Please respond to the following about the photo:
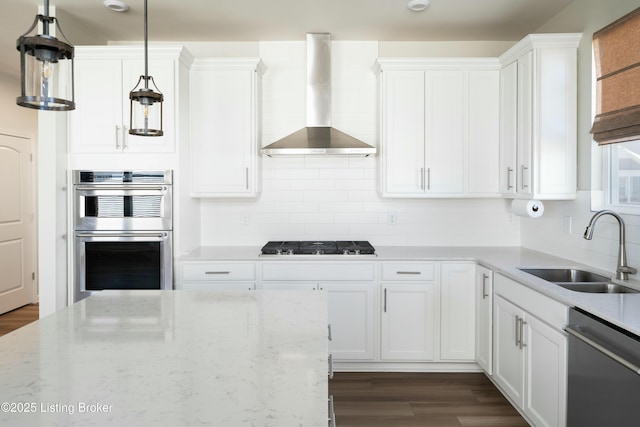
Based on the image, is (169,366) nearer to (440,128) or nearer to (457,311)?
(457,311)

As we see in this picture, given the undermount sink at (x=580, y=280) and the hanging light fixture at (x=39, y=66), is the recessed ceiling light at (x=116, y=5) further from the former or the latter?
the undermount sink at (x=580, y=280)

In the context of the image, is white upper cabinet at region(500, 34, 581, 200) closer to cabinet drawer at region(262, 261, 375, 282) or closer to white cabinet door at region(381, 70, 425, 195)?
white cabinet door at region(381, 70, 425, 195)

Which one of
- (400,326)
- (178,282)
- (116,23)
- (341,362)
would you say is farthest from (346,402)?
(116,23)

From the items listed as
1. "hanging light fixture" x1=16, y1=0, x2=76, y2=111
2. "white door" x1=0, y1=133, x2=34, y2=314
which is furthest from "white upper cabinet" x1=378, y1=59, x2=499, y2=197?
"white door" x1=0, y1=133, x2=34, y2=314

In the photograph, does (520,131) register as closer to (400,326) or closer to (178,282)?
(400,326)

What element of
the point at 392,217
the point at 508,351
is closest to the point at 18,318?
the point at 392,217

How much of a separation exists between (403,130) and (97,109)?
91.3 inches

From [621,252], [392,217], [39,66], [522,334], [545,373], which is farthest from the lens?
[392,217]

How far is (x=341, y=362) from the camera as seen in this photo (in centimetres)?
346

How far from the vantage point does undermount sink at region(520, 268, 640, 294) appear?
2449mm

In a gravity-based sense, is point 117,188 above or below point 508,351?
above

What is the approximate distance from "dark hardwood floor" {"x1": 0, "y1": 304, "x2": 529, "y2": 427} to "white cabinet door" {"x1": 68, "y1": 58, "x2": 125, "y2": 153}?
2.42 m

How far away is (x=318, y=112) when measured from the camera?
3834mm

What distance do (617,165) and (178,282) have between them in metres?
3.06
